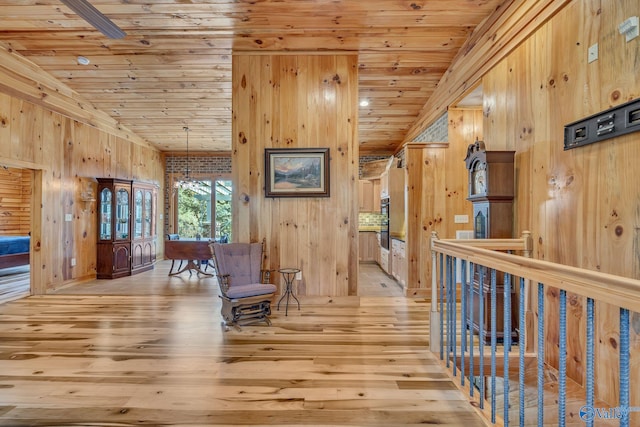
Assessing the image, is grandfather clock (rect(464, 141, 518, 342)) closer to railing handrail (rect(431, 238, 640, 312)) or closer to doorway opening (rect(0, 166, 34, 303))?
railing handrail (rect(431, 238, 640, 312))

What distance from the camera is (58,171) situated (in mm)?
5176

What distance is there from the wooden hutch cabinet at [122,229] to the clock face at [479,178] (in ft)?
20.5

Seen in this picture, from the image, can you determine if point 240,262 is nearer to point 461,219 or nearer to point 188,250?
point 188,250

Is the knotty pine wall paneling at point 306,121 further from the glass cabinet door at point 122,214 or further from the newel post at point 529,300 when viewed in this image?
the glass cabinet door at point 122,214

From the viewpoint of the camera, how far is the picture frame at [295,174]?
13.4 feet

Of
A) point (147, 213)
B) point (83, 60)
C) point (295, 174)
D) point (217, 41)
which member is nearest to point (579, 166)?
point (295, 174)

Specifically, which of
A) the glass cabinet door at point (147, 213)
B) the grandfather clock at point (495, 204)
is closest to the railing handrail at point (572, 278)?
the grandfather clock at point (495, 204)

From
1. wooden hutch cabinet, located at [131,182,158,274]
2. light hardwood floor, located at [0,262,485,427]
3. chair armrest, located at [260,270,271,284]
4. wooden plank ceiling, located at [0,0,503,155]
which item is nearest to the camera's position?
light hardwood floor, located at [0,262,485,427]

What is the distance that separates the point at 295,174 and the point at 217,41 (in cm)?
197

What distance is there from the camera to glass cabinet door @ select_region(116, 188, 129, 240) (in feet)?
20.2

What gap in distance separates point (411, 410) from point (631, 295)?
4.75 ft

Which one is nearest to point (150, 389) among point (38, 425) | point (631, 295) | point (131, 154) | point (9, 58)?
point (38, 425)

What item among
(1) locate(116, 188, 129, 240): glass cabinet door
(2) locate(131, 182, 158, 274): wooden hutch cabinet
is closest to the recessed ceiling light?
(1) locate(116, 188, 129, 240): glass cabinet door

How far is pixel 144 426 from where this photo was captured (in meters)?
1.81
